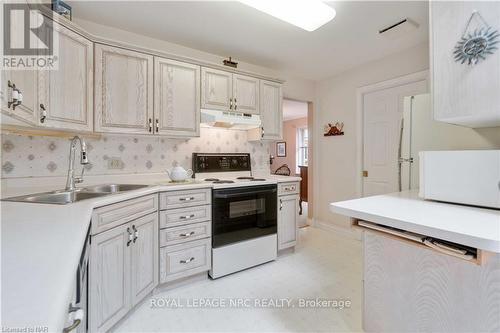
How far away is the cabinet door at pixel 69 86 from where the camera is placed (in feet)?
5.32

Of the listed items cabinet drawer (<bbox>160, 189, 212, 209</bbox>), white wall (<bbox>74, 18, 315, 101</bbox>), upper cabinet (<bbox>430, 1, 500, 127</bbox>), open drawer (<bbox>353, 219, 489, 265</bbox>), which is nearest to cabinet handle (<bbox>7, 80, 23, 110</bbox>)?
cabinet drawer (<bbox>160, 189, 212, 209</bbox>)

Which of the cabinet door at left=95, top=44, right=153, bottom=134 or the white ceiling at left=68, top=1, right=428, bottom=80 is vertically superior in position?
the white ceiling at left=68, top=1, right=428, bottom=80

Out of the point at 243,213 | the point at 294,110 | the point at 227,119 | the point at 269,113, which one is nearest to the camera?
the point at 243,213

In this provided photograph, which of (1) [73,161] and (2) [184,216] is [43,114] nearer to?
(1) [73,161]

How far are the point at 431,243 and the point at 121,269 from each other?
5.59 ft

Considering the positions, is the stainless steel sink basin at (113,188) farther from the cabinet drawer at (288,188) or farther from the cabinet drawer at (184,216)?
the cabinet drawer at (288,188)

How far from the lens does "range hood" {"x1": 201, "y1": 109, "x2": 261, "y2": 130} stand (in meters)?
2.43

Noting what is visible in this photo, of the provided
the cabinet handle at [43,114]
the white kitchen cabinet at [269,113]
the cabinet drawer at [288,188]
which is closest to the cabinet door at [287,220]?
the cabinet drawer at [288,188]

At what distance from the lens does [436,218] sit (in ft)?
3.14

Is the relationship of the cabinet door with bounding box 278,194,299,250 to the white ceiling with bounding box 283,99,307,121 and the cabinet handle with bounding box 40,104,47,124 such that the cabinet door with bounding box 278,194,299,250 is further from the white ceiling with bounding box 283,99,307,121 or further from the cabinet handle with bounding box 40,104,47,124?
the white ceiling with bounding box 283,99,307,121

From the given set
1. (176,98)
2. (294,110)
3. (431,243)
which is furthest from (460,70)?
(294,110)

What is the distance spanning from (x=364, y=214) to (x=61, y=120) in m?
2.07

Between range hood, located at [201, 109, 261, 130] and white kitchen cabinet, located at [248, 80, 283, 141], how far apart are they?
0.12 meters

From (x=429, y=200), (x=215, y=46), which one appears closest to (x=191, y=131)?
(x=215, y=46)
